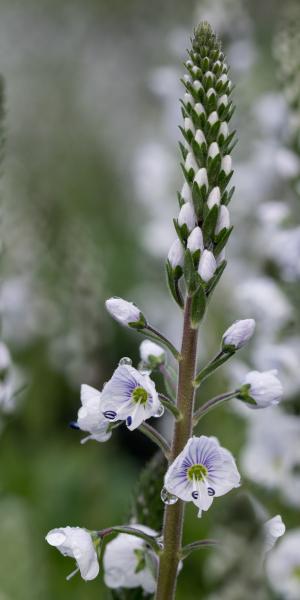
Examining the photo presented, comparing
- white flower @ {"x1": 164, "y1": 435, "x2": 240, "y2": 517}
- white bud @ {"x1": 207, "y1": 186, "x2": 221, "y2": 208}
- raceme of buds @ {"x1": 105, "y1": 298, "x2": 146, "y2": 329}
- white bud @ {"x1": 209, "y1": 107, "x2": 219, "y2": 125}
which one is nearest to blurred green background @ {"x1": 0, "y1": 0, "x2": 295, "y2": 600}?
white flower @ {"x1": 164, "y1": 435, "x2": 240, "y2": 517}

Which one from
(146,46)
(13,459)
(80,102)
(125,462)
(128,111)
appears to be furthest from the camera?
(146,46)

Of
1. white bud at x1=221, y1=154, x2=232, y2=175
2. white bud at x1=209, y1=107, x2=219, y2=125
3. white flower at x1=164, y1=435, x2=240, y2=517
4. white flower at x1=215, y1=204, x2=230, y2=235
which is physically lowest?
white flower at x1=164, y1=435, x2=240, y2=517

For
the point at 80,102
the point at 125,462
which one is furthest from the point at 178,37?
the point at 80,102

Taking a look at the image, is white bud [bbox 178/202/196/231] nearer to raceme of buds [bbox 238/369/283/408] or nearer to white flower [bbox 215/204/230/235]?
white flower [bbox 215/204/230/235]

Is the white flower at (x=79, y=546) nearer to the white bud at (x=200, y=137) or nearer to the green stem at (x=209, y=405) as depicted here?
the green stem at (x=209, y=405)

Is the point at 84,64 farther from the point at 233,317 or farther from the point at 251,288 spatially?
the point at 251,288
